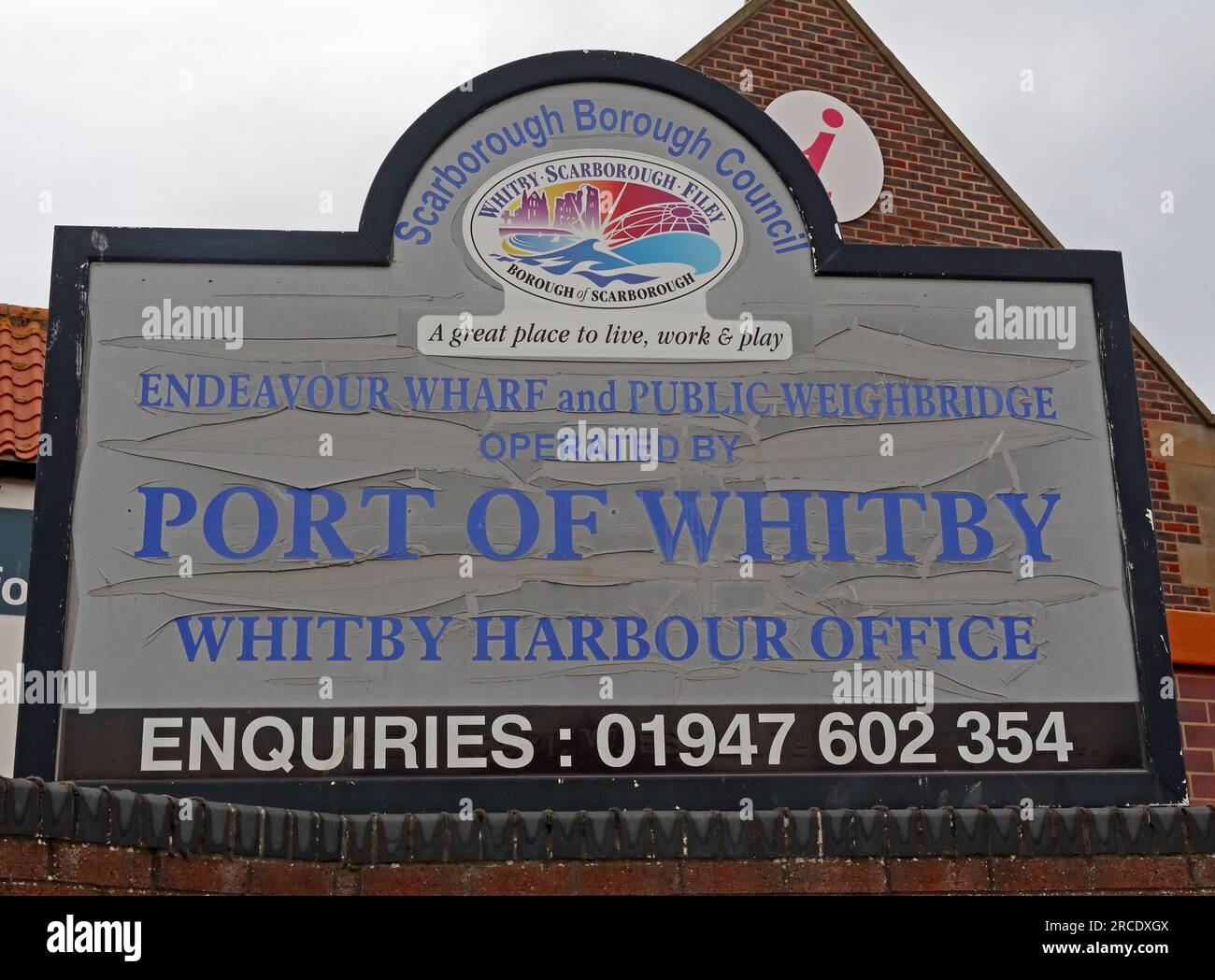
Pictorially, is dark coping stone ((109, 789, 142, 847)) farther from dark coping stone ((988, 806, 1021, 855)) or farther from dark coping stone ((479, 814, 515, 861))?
dark coping stone ((988, 806, 1021, 855))

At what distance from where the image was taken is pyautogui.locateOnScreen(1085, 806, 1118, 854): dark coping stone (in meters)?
5.55

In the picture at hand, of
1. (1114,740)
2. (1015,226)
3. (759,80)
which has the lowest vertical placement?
(1114,740)

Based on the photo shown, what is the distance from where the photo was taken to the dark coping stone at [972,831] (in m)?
5.50

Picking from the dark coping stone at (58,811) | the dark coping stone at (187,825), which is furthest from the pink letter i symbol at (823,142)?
the dark coping stone at (58,811)

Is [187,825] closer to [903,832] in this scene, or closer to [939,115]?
[903,832]

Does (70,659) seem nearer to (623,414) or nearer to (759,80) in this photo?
(623,414)

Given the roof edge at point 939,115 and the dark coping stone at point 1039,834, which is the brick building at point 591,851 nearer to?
the dark coping stone at point 1039,834

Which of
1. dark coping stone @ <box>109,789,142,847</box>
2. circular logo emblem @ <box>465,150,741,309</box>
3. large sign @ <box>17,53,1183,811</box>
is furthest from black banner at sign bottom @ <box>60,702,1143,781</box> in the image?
circular logo emblem @ <box>465,150,741,309</box>

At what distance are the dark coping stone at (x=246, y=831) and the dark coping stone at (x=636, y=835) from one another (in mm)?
1239

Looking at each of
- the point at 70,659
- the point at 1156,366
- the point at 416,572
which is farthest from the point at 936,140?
the point at 70,659

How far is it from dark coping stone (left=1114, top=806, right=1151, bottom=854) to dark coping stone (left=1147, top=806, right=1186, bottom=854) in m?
0.02

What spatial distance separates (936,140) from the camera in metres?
12.9

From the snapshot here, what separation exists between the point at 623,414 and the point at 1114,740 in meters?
2.29
